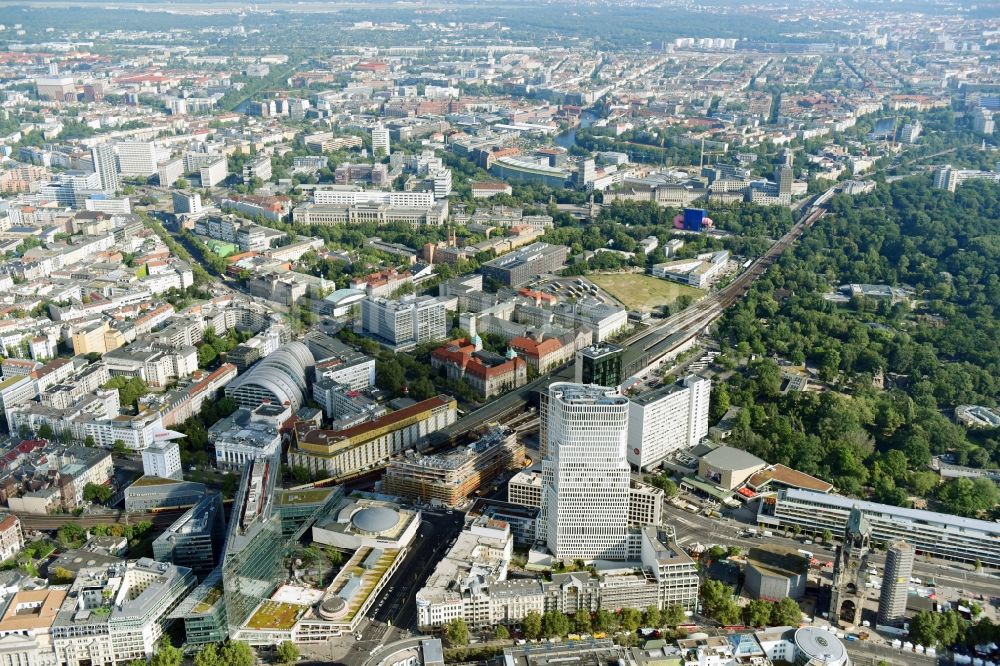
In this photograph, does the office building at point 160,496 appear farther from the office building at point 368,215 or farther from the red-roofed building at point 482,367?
the office building at point 368,215

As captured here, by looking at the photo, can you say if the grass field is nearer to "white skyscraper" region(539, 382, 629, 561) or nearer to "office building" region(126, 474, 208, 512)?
"white skyscraper" region(539, 382, 629, 561)

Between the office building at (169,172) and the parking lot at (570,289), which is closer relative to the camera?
the parking lot at (570,289)

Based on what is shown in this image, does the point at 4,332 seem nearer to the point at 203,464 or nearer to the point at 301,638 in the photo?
the point at 203,464

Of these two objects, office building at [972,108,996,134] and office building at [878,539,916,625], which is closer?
office building at [878,539,916,625]

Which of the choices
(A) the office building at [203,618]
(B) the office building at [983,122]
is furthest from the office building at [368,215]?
(B) the office building at [983,122]

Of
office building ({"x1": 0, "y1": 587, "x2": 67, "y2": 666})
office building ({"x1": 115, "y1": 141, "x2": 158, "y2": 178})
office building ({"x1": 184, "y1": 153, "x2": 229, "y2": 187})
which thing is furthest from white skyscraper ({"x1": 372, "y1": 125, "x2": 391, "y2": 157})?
office building ({"x1": 0, "y1": 587, "x2": 67, "y2": 666})

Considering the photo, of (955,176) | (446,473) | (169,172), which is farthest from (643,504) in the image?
(169,172)
